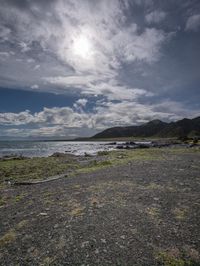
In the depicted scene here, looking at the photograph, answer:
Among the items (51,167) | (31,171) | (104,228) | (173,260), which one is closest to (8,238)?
(104,228)

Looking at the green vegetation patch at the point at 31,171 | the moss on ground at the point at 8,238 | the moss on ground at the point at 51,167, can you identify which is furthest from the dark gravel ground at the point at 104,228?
the green vegetation patch at the point at 31,171

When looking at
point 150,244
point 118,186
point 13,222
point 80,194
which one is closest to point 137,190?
point 118,186

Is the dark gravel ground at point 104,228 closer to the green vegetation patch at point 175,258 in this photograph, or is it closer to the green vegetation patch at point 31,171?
the green vegetation patch at point 175,258

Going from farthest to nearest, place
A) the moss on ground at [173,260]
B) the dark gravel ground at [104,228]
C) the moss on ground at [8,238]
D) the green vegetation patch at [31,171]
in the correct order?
the green vegetation patch at [31,171]
the moss on ground at [8,238]
the dark gravel ground at [104,228]
the moss on ground at [173,260]

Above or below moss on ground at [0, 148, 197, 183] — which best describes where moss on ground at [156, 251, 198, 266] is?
above

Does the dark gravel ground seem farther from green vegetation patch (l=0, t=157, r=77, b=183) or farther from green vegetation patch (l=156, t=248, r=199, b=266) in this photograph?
green vegetation patch (l=0, t=157, r=77, b=183)

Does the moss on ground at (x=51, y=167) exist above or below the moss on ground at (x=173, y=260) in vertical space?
below

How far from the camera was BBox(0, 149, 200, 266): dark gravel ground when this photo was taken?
6012mm

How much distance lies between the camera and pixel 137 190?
40.8ft

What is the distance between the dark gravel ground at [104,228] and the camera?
601 cm

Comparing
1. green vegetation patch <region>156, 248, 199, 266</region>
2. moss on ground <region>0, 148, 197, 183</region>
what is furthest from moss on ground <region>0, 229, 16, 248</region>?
moss on ground <region>0, 148, 197, 183</region>

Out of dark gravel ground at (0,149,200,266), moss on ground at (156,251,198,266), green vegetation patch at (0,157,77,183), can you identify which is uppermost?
dark gravel ground at (0,149,200,266)

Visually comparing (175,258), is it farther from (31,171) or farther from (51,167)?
(51,167)

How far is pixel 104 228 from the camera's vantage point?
7.62 metres
